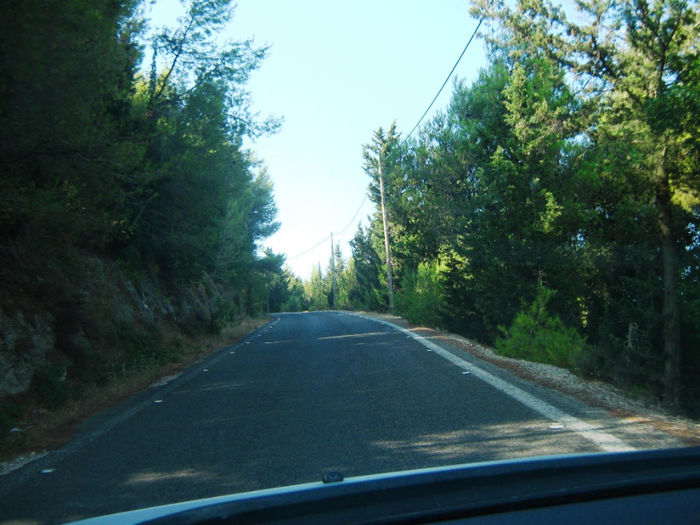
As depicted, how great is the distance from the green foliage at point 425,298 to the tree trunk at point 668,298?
10444mm

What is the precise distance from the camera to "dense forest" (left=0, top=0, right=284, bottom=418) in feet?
26.6

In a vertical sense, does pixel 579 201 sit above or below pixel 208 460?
above

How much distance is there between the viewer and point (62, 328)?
1086 centimetres

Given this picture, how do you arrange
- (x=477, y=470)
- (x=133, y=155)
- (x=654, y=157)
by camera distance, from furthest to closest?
1. (x=654, y=157)
2. (x=133, y=155)
3. (x=477, y=470)

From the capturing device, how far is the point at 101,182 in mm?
10047

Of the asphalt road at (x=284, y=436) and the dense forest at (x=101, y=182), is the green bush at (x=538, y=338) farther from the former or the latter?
the dense forest at (x=101, y=182)

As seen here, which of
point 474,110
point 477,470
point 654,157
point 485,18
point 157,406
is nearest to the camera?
point 477,470

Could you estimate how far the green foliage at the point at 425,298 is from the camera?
2434 cm

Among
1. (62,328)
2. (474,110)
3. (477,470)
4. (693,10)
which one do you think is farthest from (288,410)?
(474,110)

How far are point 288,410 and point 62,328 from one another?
5.92 meters

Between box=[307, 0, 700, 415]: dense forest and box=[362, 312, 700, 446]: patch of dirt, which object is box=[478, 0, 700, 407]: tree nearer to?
box=[307, 0, 700, 415]: dense forest

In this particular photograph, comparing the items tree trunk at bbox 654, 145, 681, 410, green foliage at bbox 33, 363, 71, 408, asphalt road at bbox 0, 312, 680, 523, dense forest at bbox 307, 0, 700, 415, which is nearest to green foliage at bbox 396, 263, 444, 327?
dense forest at bbox 307, 0, 700, 415

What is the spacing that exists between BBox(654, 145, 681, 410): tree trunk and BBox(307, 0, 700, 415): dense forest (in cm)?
4

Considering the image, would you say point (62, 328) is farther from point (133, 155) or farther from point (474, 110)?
point (474, 110)
